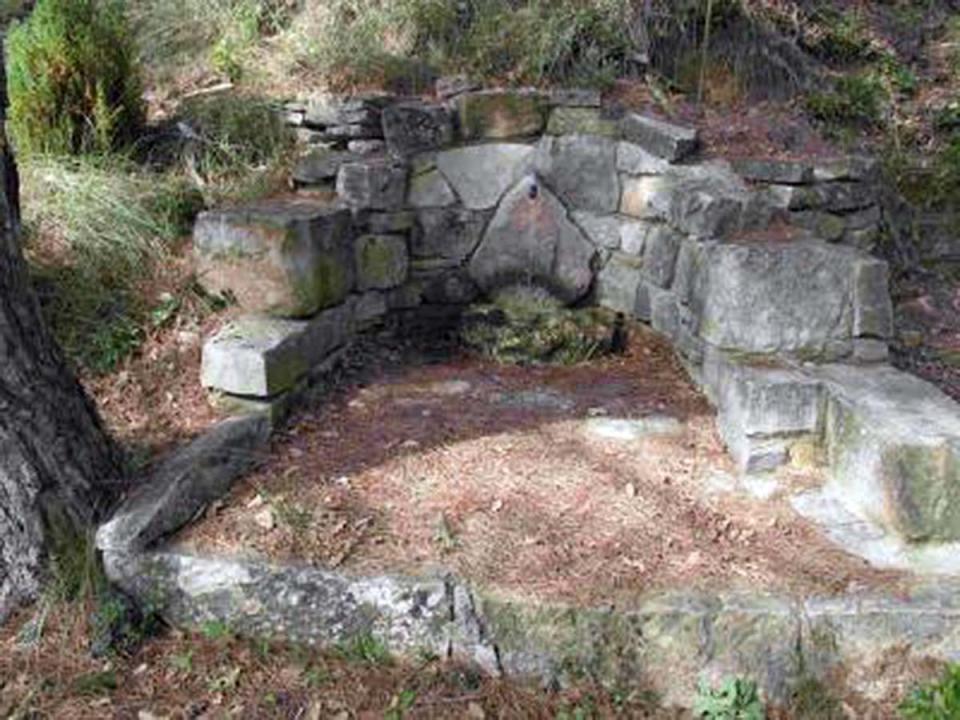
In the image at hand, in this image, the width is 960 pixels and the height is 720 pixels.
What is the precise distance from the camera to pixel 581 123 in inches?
178

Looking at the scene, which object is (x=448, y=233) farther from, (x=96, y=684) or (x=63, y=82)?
(x=96, y=684)

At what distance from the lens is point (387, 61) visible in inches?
187

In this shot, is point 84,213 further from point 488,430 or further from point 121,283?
point 488,430

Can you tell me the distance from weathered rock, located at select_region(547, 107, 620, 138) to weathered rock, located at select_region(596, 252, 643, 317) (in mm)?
535

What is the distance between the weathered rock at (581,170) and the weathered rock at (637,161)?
38mm

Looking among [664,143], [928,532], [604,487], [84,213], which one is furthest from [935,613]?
[84,213]

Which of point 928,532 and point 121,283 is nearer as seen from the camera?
point 928,532

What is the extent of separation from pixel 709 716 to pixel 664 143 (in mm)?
2376

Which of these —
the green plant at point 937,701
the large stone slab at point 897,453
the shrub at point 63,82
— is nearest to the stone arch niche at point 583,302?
the large stone slab at point 897,453

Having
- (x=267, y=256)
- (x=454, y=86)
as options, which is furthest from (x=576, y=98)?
(x=267, y=256)

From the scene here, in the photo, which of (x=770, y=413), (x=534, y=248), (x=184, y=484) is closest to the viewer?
(x=184, y=484)

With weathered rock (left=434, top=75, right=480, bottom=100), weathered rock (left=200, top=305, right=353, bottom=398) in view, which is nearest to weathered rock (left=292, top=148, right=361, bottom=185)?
weathered rock (left=434, top=75, right=480, bottom=100)

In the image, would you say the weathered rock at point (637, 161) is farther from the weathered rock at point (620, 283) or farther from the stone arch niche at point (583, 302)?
the weathered rock at point (620, 283)

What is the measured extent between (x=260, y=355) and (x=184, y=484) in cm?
59
